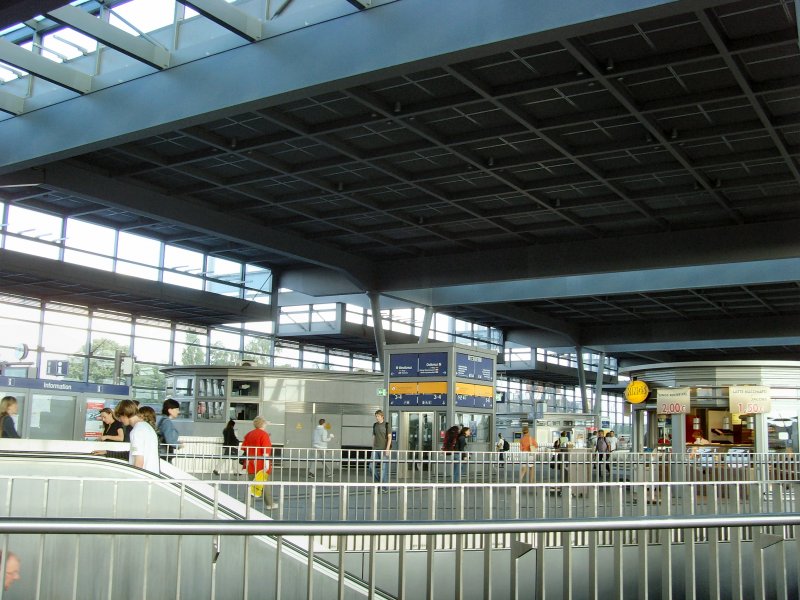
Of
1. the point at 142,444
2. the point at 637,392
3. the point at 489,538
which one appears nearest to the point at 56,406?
the point at 142,444

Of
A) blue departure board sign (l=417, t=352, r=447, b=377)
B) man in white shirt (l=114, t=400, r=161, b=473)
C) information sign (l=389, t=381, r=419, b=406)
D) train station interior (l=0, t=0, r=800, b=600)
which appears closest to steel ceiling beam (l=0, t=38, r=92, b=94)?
train station interior (l=0, t=0, r=800, b=600)

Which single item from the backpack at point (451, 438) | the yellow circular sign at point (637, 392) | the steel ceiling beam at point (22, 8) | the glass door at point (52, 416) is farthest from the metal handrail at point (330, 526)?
the yellow circular sign at point (637, 392)

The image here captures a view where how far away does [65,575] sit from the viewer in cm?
888

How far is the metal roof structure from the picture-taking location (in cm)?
1650

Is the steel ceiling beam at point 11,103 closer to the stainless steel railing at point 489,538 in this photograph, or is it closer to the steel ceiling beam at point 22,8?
the steel ceiling beam at point 22,8

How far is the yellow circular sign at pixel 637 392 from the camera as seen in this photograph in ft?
84.0

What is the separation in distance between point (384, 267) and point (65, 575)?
29.1 meters

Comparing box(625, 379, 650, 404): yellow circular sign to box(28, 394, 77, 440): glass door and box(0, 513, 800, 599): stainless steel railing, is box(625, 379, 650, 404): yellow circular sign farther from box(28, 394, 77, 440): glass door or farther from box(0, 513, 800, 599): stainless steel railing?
box(0, 513, 800, 599): stainless steel railing

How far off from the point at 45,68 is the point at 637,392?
17874 millimetres

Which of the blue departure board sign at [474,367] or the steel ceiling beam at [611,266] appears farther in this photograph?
the steel ceiling beam at [611,266]

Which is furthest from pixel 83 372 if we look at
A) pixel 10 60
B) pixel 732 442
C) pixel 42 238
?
pixel 732 442

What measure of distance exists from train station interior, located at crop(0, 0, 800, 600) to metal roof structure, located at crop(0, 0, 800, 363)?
0.29ft

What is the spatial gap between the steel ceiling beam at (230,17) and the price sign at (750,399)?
15020 millimetres

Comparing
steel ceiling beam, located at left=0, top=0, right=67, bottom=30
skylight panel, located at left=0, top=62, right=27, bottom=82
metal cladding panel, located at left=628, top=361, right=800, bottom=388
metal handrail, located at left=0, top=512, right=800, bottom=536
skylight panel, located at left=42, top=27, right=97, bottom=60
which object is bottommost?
metal handrail, located at left=0, top=512, right=800, bottom=536
